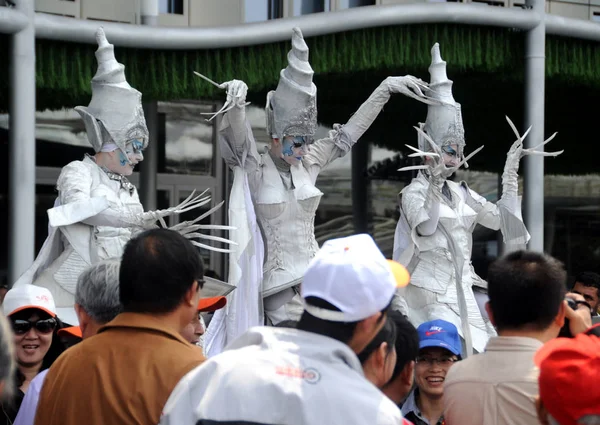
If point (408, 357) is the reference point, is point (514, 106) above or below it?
above

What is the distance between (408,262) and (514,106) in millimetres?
3674

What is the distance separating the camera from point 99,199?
20.2ft

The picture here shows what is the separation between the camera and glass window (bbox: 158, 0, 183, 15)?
30.9 ft

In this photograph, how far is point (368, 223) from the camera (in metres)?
11.8

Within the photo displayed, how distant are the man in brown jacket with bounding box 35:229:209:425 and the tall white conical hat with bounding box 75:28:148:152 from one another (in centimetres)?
338

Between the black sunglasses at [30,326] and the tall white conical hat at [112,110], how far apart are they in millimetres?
2064

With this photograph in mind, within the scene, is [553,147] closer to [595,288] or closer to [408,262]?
[595,288]

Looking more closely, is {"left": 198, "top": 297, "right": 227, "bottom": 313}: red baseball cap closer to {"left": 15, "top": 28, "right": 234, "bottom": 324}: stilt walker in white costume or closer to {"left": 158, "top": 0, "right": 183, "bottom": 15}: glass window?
{"left": 15, "top": 28, "right": 234, "bottom": 324}: stilt walker in white costume

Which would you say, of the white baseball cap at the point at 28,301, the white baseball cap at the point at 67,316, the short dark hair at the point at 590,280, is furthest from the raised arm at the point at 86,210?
the short dark hair at the point at 590,280

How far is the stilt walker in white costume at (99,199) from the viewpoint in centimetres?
619

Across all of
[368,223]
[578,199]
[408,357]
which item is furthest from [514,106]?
[408,357]

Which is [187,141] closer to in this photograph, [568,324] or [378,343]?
[568,324]

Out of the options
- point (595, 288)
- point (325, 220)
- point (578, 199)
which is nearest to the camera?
point (595, 288)

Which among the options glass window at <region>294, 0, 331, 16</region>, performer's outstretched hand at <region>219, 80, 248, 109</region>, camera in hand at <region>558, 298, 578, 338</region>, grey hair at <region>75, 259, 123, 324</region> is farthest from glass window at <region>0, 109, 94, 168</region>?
camera in hand at <region>558, 298, 578, 338</region>
